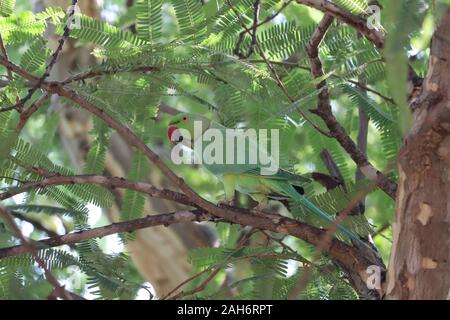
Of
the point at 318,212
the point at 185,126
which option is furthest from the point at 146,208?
the point at 318,212

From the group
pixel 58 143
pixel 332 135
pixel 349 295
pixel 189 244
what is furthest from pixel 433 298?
pixel 58 143

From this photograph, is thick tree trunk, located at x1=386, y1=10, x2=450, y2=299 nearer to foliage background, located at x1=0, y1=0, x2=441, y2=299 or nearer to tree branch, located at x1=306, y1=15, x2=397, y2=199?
foliage background, located at x1=0, y1=0, x2=441, y2=299

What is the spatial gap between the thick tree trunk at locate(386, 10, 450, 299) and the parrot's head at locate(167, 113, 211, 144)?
1.66m

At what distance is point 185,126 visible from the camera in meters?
3.96

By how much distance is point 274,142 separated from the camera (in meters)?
3.40

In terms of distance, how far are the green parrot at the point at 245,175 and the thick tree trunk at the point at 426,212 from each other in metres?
0.65

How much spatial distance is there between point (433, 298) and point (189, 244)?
426cm

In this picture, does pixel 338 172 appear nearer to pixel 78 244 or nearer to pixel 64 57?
pixel 78 244

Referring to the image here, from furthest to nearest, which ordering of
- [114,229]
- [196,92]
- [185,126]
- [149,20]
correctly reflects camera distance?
[185,126] → [196,92] → [149,20] → [114,229]

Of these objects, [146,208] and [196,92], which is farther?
[146,208]

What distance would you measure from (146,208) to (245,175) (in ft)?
9.32

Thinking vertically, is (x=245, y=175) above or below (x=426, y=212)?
above

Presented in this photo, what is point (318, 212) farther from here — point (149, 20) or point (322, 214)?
point (149, 20)

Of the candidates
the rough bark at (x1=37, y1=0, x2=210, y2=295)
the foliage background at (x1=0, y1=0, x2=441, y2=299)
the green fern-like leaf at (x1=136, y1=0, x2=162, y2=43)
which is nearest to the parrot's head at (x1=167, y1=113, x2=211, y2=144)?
the foliage background at (x1=0, y1=0, x2=441, y2=299)
